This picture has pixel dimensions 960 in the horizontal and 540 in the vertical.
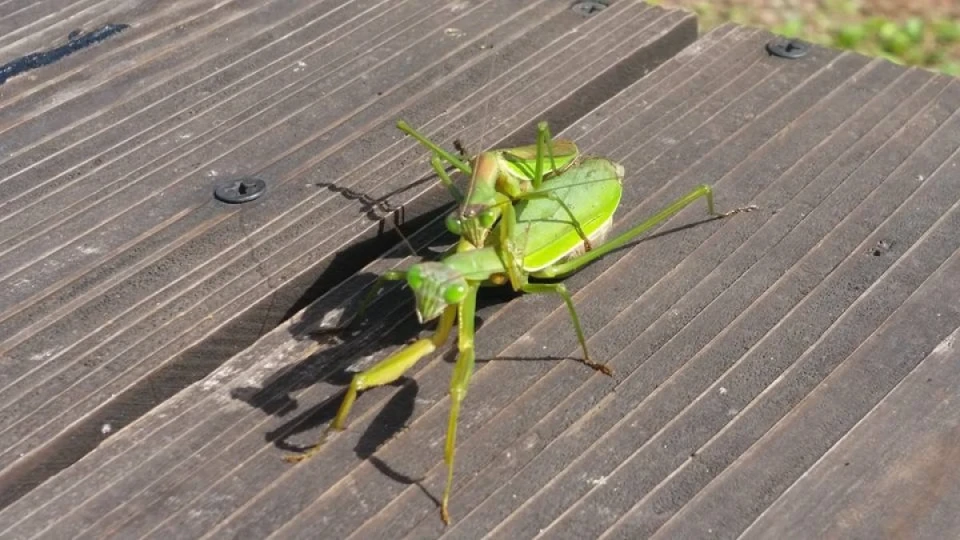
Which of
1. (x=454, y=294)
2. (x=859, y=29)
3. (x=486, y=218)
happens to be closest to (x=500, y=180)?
(x=486, y=218)

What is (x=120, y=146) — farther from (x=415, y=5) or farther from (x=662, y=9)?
(x=662, y=9)

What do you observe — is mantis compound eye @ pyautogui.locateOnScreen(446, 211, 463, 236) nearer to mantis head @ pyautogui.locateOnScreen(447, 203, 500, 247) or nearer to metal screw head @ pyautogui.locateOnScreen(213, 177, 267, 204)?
mantis head @ pyautogui.locateOnScreen(447, 203, 500, 247)

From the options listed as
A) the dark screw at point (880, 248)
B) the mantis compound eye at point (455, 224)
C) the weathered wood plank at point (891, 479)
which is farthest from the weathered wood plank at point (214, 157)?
the weathered wood plank at point (891, 479)

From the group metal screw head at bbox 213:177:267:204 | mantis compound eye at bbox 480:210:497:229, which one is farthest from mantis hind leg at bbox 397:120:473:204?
metal screw head at bbox 213:177:267:204

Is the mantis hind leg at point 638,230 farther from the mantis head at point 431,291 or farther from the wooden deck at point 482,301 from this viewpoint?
the mantis head at point 431,291

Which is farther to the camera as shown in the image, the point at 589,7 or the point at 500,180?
the point at 589,7

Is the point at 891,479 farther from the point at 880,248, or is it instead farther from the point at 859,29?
the point at 859,29
